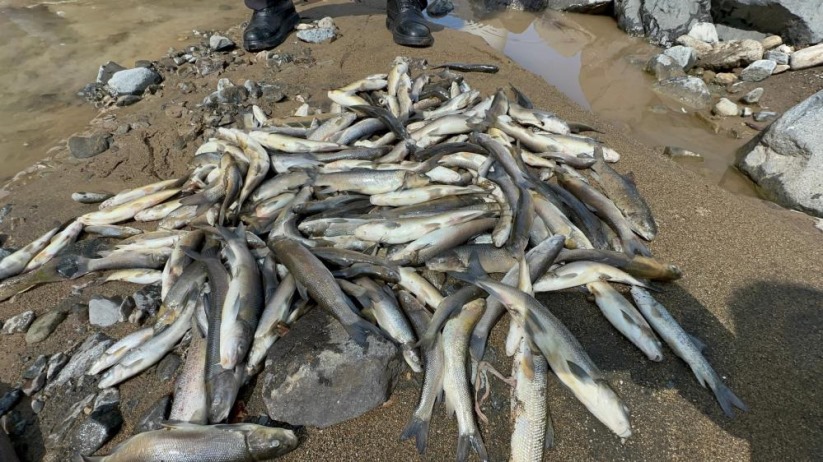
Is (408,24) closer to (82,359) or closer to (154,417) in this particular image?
(82,359)

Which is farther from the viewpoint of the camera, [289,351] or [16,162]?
[16,162]

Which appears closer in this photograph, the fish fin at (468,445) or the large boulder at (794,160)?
the fish fin at (468,445)

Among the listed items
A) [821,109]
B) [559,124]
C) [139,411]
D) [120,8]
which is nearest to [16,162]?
[139,411]

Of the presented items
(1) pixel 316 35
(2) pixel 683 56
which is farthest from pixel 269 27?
(2) pixel 683 56

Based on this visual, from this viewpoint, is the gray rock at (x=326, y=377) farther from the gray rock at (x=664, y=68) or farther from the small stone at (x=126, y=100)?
the gray rock at (x=664, y=68)

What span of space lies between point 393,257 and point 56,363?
8.31ft

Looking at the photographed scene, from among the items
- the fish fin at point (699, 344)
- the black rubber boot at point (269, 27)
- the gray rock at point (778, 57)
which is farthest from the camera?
the gray rock at point (778, 57)

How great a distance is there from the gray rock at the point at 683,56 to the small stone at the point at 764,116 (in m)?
1.72

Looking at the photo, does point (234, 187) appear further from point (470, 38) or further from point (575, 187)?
point (470, 38)

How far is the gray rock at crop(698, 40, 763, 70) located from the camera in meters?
8.10

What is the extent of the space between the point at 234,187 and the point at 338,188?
988 mm

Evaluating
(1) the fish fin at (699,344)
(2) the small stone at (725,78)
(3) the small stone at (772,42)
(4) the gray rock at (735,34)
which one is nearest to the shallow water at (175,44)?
(2) the small stone at (725,78)

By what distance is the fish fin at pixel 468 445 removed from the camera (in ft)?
8.35

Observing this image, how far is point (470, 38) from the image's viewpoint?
871 cm
